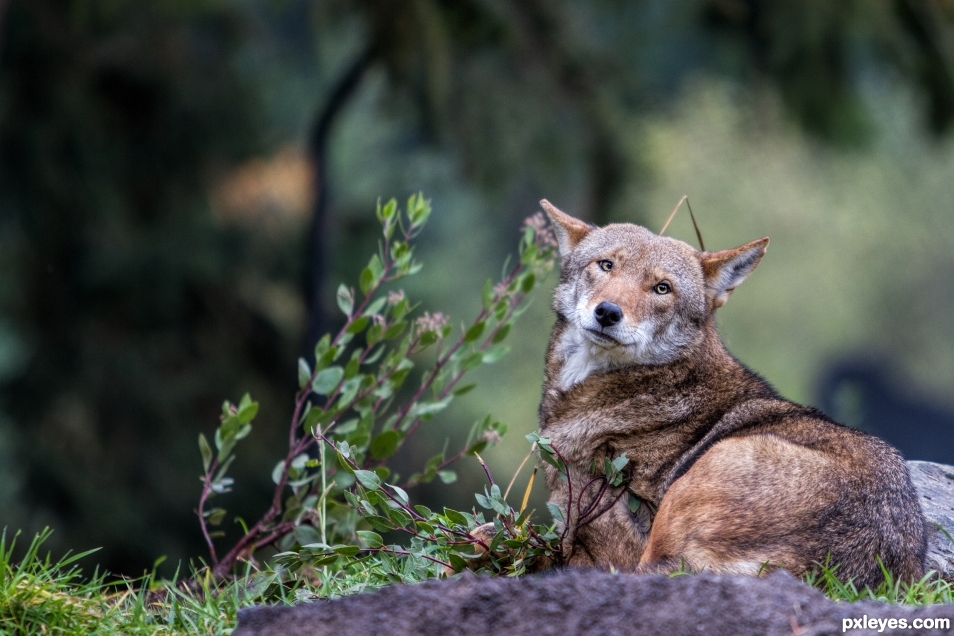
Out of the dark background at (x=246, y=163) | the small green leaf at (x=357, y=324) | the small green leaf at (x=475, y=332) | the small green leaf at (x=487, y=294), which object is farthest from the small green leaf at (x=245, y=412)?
the dark background at (x=246, y=163)

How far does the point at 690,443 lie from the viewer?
14.9 ft

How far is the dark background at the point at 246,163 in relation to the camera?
961cm

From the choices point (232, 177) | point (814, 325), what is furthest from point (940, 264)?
point (232, 177)

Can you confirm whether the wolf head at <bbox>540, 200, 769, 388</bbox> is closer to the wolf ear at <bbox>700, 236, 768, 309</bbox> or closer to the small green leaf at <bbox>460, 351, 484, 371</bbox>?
the wolf ear at <bbox>700, 236, 768, 309</bbox>

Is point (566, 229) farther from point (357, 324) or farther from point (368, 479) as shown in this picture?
point (368, 479)

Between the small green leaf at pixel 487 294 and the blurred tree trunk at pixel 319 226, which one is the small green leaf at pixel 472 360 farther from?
the blurred tree trunk at pixel 319 226

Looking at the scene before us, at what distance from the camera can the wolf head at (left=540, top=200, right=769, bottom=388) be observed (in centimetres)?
466

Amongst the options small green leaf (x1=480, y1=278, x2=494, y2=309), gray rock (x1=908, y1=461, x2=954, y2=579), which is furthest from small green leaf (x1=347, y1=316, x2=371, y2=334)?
gray rock (x1=908, y1=461, x2=954, y2=579)

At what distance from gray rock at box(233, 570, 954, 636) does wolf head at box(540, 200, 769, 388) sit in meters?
1.40

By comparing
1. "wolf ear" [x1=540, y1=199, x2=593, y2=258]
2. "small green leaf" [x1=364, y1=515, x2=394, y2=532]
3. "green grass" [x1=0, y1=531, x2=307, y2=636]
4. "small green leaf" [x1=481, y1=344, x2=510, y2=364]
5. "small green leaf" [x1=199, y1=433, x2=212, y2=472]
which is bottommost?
"green grass" [x1=0, y1=531, x2=307, y2=636]

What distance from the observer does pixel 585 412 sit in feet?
15.5

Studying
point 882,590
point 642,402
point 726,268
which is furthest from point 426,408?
point 882,590

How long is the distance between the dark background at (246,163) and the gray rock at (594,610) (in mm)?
6058

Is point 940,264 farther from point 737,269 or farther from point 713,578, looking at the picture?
point 713,578
